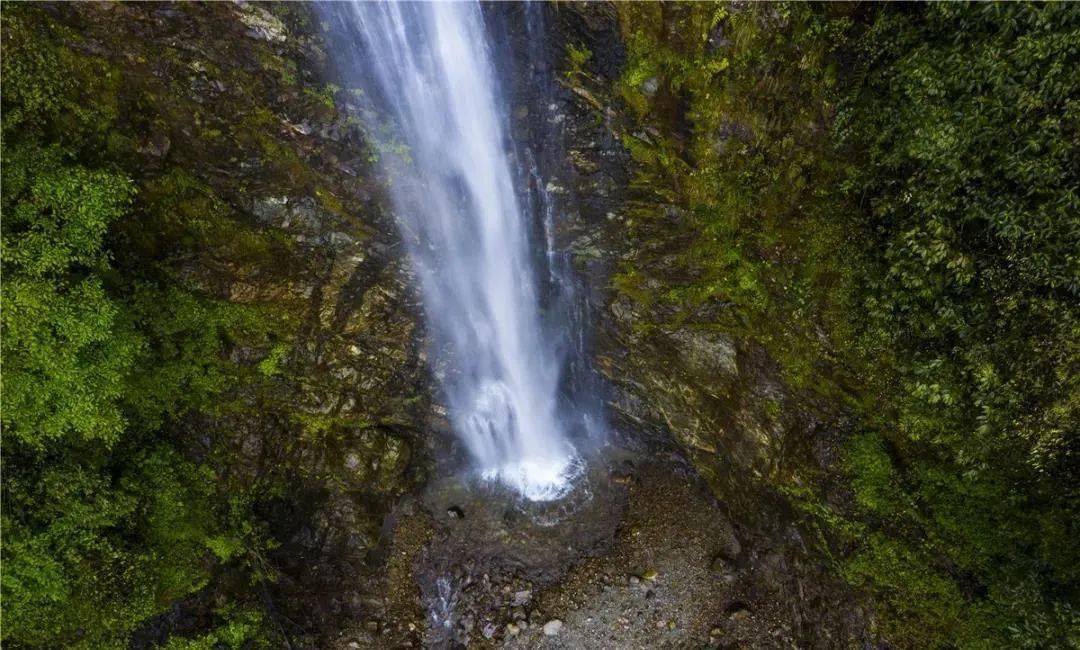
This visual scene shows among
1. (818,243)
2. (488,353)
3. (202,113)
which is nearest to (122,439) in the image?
(202,113)

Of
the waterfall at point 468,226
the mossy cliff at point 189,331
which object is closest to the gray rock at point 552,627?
the waterfall at point 468,226

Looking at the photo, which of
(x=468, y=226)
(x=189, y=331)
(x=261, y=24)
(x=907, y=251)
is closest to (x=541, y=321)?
(x=468, y=226)

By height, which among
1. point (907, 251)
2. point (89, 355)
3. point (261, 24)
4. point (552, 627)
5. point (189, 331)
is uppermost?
point (261, 24)

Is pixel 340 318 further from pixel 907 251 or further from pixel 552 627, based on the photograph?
pixel 907 251

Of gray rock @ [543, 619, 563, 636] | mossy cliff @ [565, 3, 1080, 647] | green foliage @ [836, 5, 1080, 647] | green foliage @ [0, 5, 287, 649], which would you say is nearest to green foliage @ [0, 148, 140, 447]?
green foliage @ [0, 5, 287, 649]

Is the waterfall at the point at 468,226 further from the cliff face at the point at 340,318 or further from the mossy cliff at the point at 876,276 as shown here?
the mossy cliff at the point at 876,276

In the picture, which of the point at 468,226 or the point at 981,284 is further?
the point at 468,226

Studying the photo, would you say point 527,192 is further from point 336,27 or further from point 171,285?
point 171,285
